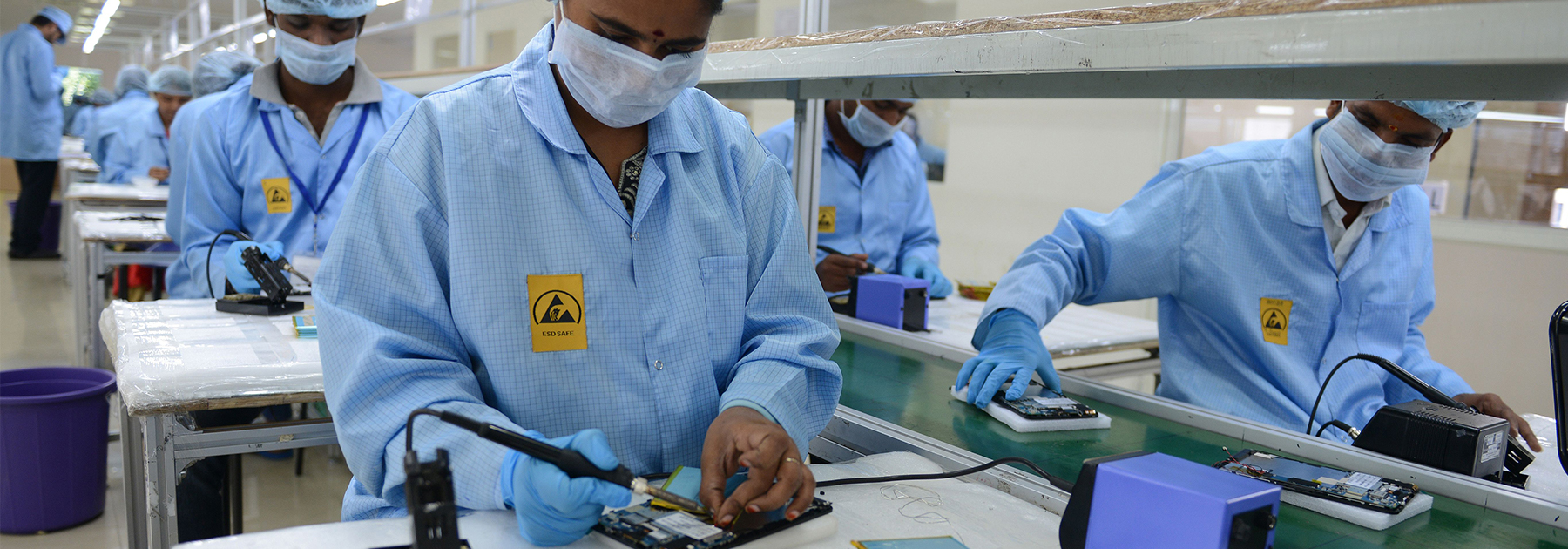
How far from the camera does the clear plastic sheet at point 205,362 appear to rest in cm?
148

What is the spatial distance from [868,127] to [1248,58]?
99.1 inches

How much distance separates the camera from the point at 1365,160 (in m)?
1.78

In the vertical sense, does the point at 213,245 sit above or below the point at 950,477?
above

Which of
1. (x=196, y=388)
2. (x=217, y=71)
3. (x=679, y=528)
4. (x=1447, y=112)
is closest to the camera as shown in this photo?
(x=679, y=528)

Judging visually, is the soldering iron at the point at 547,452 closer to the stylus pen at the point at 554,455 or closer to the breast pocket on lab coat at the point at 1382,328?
the stylus pen at the point at 554,455

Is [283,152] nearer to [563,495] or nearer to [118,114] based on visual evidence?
[563,495]

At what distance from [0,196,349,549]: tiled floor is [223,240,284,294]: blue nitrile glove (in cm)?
63

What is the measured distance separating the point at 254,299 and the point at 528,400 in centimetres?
135

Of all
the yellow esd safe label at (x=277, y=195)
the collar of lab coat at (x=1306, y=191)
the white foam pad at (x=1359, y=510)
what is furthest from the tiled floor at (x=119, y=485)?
the collar of lab coat at (x=1306, y=191)

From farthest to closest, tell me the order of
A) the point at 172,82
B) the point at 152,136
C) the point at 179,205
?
the point at 152,136, the point at 172,82, the point at 179,205

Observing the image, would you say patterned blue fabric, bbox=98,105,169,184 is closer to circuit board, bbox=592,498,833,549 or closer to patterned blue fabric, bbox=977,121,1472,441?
patterned blue fabric, bbox=977,121,1472,441

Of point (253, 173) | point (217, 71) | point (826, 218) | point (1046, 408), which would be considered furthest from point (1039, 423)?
point (217, 71)

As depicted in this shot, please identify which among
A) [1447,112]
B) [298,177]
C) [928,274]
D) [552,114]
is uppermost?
[1447,112]

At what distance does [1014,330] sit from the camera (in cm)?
179
